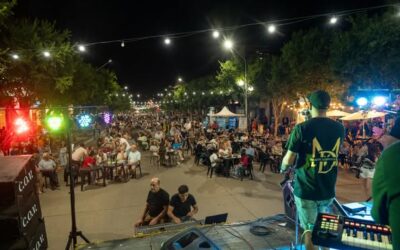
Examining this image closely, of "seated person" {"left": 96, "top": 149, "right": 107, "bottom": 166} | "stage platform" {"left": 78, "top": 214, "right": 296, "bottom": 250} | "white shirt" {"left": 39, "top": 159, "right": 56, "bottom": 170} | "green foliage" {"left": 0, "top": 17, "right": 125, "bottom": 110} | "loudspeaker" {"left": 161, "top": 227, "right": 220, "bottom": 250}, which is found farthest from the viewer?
"seated person" {"left": 96, "top": 149, "right": 107, "bottom": 166}

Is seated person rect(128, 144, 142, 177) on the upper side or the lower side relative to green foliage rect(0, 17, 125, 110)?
lower

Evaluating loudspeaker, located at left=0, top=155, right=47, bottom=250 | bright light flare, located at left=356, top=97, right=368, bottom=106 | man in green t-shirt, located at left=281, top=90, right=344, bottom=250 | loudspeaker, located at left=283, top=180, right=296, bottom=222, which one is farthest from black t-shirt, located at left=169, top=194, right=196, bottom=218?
bright light flare, located at left=356, top=97, right=368, bottom=106

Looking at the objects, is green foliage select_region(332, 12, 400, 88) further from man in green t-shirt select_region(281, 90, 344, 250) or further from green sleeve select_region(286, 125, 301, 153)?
green sleeve select_region(286, 125, 301, 153)

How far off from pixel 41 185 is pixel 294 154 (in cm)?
1111

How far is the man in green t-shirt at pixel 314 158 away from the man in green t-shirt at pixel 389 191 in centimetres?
166

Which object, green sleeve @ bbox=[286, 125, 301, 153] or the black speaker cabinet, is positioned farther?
the black speaker cabinet

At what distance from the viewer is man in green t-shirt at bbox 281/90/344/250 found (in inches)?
131

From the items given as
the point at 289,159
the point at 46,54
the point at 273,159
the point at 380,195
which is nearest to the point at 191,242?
the point at 289,159

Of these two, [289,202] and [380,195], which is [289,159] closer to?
[380,195]

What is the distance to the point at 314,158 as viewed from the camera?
334 cm

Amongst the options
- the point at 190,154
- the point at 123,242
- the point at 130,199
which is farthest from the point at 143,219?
the point at 190,154

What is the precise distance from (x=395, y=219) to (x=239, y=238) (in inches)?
109

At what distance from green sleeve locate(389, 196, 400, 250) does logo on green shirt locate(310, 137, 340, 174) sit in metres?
1.79

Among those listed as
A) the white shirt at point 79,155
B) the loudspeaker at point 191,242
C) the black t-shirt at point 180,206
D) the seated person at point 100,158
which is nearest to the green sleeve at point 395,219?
the loudspeaker at point 191,242
